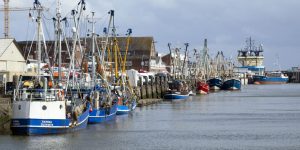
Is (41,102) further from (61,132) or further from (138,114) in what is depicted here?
(138,114)

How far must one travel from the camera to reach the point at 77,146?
4756cm

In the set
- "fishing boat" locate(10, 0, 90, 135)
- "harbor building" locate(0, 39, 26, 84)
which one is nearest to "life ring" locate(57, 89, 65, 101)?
"fishing boat" locate(10, 0, 90, 135)

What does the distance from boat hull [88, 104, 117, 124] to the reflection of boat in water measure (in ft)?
165

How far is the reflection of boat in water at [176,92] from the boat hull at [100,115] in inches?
1977

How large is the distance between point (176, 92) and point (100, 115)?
185 ft

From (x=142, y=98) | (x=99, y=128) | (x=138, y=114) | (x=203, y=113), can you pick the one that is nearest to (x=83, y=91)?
(x=99, y=128)

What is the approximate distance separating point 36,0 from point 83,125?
10.4m

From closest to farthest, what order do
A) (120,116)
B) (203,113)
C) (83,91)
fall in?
(83,91)
(120,116)
(203,113)

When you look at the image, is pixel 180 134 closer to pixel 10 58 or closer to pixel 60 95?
pixel 60 95

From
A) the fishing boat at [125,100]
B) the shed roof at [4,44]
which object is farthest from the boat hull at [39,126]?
the shed roof at [4,44]

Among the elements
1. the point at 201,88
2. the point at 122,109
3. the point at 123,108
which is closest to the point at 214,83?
the point at 201,88

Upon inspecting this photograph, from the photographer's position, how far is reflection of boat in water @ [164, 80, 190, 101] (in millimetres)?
118812

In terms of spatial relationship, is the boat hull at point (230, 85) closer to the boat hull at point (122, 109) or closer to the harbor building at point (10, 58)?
the harbor building at point (10, 58)

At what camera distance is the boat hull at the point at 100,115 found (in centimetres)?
6272
